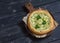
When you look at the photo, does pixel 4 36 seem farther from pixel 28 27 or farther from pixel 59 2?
pixel 59 2

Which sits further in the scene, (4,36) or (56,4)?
(56,4)

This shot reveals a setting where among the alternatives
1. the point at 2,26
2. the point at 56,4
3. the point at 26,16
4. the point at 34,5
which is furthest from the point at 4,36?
the point at 56,4

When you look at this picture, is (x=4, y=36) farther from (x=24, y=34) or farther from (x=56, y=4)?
(x=56, y=4)

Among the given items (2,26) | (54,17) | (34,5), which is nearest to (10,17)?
(2,26)

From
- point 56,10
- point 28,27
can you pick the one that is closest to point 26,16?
point 28,27

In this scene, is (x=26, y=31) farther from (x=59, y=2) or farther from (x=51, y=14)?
(x=59, y=2)

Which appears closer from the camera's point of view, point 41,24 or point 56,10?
point 41,24
